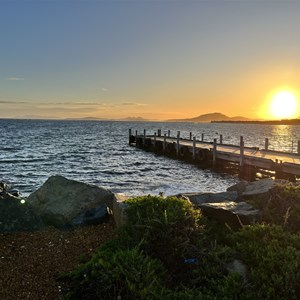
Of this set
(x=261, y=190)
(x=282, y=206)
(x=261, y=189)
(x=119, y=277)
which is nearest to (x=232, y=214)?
(x=282, y=206)

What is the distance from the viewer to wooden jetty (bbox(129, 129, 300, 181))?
66.5 feet

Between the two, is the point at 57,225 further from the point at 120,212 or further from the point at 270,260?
Answer: the point at 270,260

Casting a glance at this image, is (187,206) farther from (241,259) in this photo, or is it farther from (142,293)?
(142,293)

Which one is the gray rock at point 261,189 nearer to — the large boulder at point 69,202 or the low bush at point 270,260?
the low bush at point 270,260

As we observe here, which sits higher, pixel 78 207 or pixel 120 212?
pixel 120 212

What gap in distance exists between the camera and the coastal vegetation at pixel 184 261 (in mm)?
4906

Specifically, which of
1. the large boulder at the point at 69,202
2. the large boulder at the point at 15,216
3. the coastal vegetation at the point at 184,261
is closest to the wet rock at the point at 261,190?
the coastal vegetation at the point at 184,261

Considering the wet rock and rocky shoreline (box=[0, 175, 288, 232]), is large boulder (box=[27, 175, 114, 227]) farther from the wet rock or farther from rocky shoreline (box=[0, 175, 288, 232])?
the wet rock

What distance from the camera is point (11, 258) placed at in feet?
21.8

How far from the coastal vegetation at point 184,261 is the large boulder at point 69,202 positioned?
2.11 m

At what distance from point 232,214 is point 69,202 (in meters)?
4.26

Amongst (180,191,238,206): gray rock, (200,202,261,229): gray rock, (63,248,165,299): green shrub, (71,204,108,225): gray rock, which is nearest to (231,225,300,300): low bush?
(200,202,261,229): gray rock

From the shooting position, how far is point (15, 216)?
8.16 metres

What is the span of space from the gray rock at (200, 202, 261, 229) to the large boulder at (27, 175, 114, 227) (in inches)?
107
